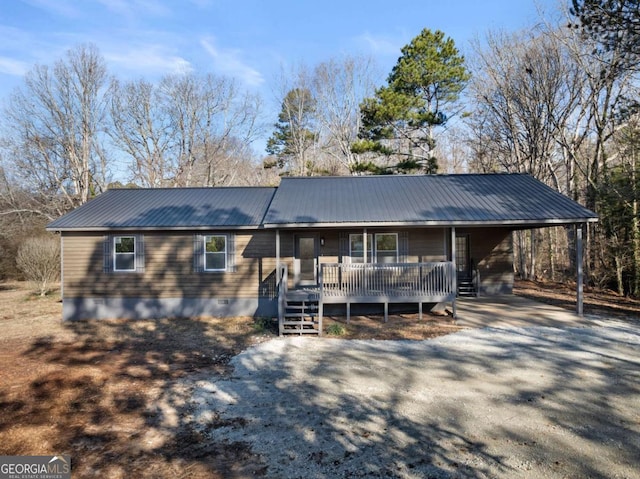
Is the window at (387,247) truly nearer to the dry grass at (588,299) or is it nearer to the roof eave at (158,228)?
the roof eave at (158,228)

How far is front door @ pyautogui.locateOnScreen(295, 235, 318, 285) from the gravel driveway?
4171mm

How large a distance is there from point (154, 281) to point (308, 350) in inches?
258

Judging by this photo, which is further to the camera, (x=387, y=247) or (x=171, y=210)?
(x=171, y=210)

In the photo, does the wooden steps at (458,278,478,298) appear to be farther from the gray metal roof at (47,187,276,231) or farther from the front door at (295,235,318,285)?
the gray metal roof at (47,187,276,231)

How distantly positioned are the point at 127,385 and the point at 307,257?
731 centimetres

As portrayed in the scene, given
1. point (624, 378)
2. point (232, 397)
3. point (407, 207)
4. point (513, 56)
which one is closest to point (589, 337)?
point (624, 378)

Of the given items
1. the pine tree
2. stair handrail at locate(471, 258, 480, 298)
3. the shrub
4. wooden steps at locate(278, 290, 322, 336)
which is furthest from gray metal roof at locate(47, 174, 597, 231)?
the pine tree

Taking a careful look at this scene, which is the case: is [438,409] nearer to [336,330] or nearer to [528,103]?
[336,330]

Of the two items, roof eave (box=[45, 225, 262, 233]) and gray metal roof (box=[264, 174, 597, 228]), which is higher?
gray metal roof (box=[264, 174, 597, 228])

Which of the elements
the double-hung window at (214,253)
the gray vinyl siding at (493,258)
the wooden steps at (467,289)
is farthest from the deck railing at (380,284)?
the gray vinyl siding at (493,258)

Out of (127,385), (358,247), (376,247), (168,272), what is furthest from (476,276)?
(127,385)

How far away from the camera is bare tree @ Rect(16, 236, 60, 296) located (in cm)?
1744

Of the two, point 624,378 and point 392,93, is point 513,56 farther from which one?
point 624,378

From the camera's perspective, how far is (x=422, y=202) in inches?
498
